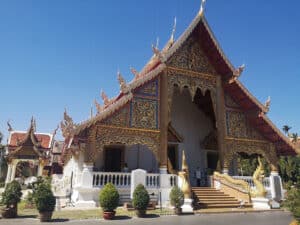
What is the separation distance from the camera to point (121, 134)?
9953mm

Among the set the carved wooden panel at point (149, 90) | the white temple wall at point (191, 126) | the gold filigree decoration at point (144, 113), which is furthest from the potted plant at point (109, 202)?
the white temple wall at point (191, 126)

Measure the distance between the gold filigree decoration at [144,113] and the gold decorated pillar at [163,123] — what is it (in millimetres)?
295

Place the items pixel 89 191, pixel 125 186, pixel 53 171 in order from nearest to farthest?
pixel 89 191 → pixel 125 186 → pixel 53 171

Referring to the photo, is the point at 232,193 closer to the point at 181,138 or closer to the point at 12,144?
the point at 181,138

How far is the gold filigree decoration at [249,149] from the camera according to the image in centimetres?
1166

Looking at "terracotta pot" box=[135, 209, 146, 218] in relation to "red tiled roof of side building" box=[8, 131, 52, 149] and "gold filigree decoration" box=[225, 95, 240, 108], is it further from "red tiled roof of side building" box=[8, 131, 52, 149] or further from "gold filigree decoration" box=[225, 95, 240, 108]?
"red tiled roof of side building" box=[8, 131, 52, 149]

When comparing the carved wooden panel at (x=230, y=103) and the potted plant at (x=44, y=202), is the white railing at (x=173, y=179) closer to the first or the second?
the carved wooden panel at (x=230, y=103)

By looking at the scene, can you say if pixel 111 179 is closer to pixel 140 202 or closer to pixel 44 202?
pixel 140 202

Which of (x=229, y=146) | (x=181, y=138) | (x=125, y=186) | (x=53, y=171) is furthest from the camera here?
(x=53, y=171)

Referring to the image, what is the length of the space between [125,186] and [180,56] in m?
6.08

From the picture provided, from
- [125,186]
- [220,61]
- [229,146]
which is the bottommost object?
[125,186]

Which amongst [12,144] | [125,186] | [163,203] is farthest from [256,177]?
[12,144]

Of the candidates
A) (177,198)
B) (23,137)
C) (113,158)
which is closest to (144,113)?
(113,158)

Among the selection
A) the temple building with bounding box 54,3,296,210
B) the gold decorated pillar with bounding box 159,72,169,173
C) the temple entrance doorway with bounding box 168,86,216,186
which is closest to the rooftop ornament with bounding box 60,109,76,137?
the temple building with bounding box 54,3,296,210
